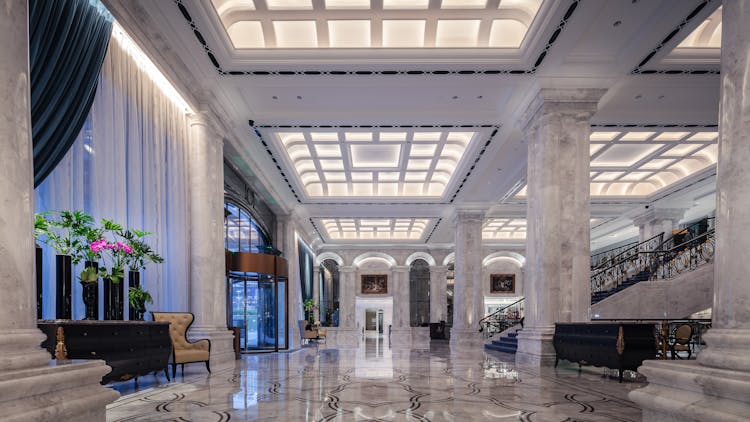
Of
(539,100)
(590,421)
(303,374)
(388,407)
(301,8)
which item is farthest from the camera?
(539,100)

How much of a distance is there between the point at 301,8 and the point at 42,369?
553cm

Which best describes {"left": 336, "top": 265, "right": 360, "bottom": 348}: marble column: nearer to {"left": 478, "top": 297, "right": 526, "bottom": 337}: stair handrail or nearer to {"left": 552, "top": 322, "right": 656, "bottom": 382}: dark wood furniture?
{"left": 478, "top": 297, "right": 526, "bottom": 337}: stair handrail

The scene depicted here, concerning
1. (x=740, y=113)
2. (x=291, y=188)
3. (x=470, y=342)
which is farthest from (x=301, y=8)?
(x=470, y=342)

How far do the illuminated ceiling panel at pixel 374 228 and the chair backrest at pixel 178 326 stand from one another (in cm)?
1342

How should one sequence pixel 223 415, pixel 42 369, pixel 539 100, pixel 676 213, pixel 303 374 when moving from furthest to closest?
pixel 676 213 < pixel 539 100 < pixel 303 374 < pixel 223 415 < pixel 42 369

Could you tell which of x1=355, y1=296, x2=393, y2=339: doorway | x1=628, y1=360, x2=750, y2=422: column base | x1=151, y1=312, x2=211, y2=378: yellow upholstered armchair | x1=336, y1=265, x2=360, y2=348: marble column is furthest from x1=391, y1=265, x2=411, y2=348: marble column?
x1=628, y1=360, x2=750, y2=422: column base

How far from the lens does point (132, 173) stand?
6410 millimetres

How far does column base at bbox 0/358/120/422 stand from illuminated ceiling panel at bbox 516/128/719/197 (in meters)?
10.9

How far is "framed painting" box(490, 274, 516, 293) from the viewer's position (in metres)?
28.6

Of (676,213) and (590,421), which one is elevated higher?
(676,213)

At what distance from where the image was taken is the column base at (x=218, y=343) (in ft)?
26.0

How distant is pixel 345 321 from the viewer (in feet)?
90.9

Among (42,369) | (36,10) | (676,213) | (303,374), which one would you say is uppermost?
(36,10)

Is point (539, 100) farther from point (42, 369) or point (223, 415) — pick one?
point (42, 369)
